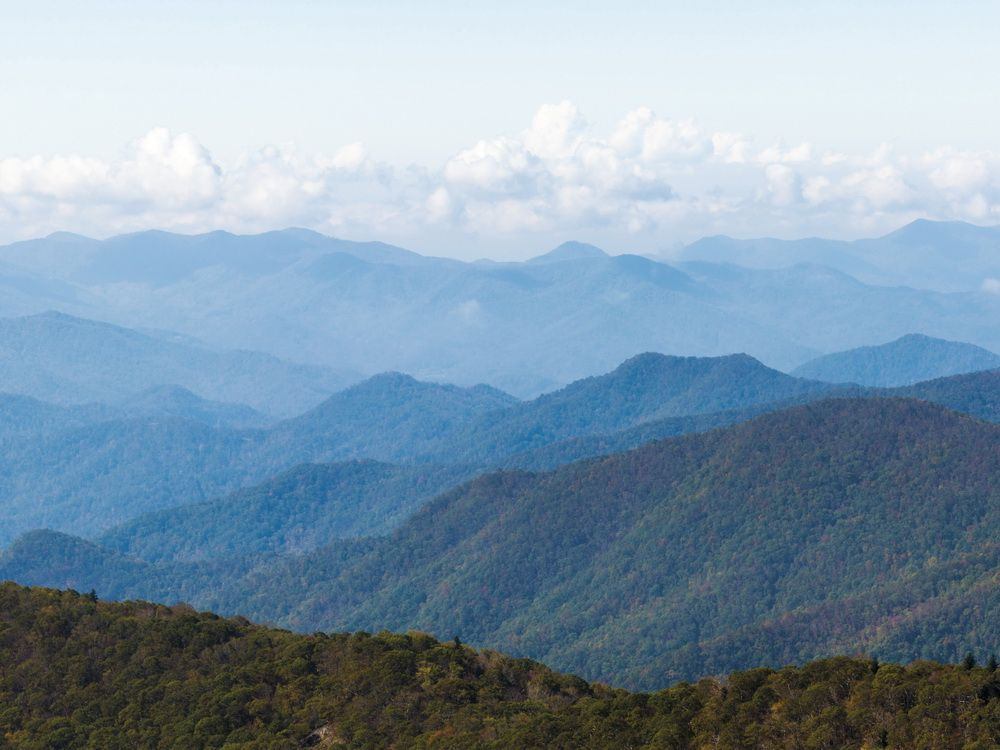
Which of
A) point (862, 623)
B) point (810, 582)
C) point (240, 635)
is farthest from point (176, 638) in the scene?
point (810, 582)

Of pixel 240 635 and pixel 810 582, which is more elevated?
pixel 240 635

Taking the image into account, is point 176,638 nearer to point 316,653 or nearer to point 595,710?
point 316,653


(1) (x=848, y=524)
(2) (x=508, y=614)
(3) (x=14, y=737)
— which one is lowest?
(2) (x=508, y=614)

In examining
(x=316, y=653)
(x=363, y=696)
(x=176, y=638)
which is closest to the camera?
(x=363, y=696)

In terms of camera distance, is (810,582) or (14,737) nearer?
(14,737)

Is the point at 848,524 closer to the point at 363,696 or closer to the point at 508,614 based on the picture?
the point at 508,614

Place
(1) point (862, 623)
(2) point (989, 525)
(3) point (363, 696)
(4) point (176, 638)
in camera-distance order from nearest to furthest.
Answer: (3) point (363, 696), (4) point (176, 638), (1) point (862, 623), (2) point (989, 525)

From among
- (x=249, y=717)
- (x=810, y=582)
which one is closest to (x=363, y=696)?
(x=249, y=717)
